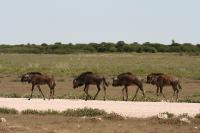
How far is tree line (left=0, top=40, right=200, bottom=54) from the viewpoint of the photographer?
126 metres

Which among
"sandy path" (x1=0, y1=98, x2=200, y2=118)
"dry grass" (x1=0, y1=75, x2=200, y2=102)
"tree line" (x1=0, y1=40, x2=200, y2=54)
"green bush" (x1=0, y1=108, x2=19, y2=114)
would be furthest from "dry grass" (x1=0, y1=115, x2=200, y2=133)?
"tree line" (x1=0, y1=40, x2=200, y2=54)

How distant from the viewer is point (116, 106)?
2650cm

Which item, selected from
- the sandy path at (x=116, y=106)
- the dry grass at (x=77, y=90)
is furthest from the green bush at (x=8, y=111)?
the dry grass at (x=77, y=90)

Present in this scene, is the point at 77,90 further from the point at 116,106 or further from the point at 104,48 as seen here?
the point at 104,48

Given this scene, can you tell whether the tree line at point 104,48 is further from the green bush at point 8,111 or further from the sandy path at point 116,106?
the green bush at point 8,111

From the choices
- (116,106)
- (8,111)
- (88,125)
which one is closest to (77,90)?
(116,106)

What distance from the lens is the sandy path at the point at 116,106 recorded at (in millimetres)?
24469

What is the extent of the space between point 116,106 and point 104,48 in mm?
102518

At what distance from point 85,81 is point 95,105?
3889 mm

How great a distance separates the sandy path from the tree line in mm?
93977

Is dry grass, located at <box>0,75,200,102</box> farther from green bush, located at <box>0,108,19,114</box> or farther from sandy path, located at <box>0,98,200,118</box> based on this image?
green bush, located at <box>0,108,19,114</box>

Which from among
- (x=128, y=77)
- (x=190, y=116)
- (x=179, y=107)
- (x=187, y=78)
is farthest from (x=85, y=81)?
(x=187, y=78)

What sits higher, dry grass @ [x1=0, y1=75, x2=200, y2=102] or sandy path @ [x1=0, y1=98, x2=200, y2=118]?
sandy path @ [x1=0, y1=98, x2=200, y2=118]

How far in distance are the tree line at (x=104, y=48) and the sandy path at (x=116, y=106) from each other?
94.0 meters
